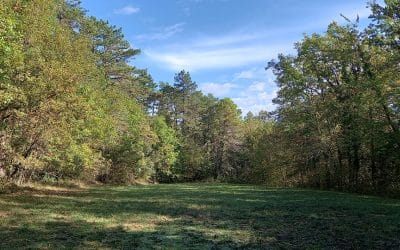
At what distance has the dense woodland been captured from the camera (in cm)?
2469

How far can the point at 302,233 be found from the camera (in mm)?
15539

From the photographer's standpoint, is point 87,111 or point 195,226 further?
point 87,111

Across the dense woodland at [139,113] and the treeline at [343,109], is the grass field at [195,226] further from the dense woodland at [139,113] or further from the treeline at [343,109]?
the treeline at [343,109]

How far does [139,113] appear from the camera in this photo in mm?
63719

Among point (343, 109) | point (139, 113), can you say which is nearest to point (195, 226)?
point (343, 109)

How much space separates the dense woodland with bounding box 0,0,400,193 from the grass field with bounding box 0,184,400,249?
5549mm

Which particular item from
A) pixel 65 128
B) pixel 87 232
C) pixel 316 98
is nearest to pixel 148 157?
pixel 316 98

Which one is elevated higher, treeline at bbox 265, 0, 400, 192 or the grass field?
treeline at bbox 265, 0, 400, 192

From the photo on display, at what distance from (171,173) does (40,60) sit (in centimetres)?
5807

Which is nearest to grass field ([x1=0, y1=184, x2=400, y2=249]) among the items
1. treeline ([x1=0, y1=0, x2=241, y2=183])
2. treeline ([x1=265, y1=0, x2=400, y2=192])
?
treeline ([x1=0, y1=0, x2=241, y2=183])

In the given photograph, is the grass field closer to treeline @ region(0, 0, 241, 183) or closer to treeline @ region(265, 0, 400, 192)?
treeline @ region(0, 0, 241, 183)

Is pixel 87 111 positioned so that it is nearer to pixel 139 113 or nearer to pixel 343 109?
pixel 343 109

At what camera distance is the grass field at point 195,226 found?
528 inches

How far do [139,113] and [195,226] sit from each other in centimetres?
4754
